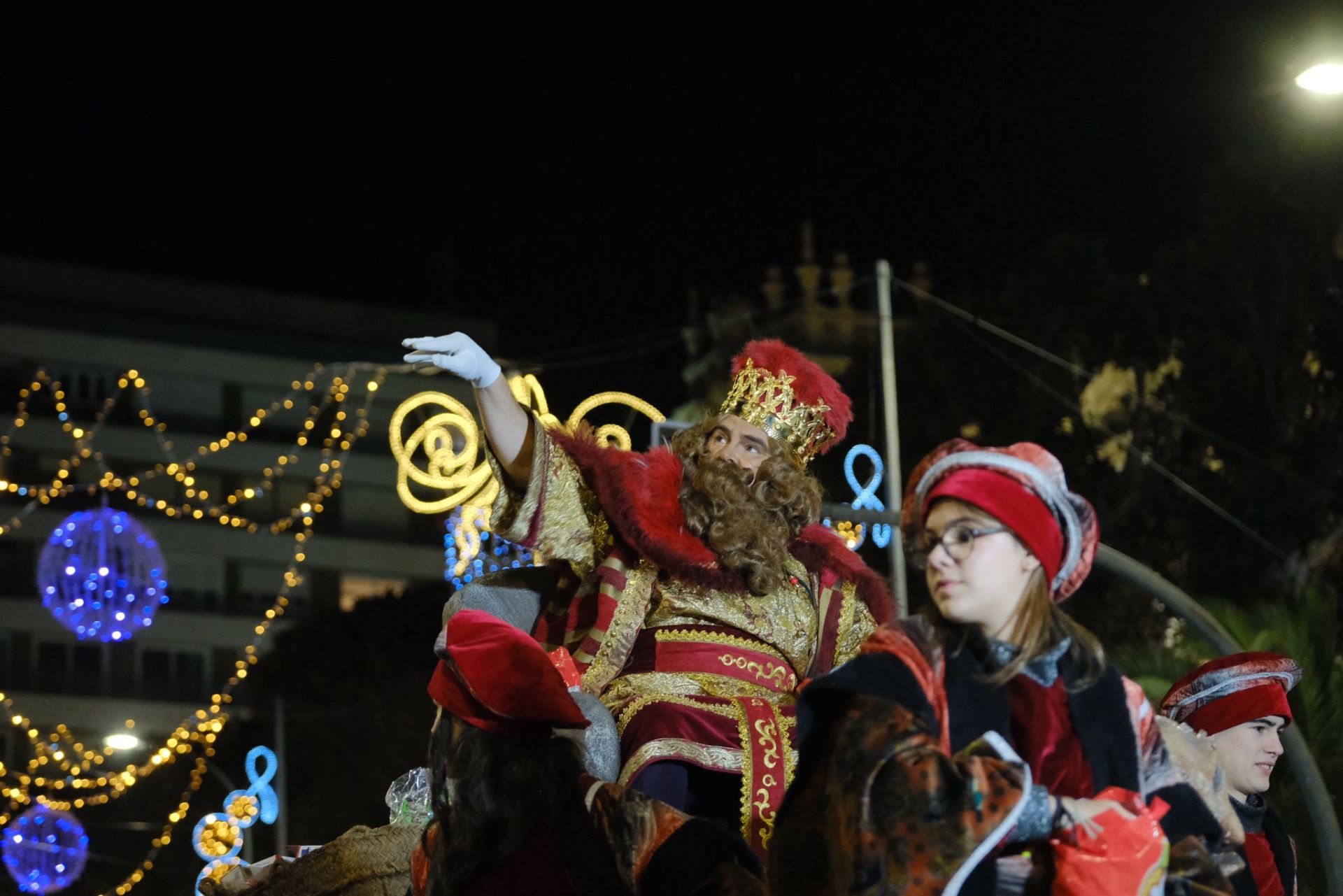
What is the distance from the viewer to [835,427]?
7.26 meters

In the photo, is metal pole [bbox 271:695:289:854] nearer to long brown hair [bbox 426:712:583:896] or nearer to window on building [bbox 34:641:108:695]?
window on building [bbox 34:641:108:695]

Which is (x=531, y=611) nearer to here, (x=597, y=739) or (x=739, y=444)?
(x=739, y=444)

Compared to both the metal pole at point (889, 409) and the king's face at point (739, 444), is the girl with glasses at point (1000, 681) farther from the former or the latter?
the metal pole at point (889, 409)

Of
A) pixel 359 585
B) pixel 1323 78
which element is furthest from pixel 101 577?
pixel 359 585

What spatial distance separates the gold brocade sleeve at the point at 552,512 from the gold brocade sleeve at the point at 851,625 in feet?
2.78

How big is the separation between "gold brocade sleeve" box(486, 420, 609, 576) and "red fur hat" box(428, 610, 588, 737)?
4.68 ft

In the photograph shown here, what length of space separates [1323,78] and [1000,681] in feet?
31.0

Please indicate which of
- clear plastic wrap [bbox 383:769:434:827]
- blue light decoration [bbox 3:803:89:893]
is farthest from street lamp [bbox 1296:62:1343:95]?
blue light decoration [bbox 3:803:89:893]

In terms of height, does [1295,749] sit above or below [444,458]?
below

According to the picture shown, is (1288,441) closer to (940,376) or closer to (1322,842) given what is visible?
(940,376)

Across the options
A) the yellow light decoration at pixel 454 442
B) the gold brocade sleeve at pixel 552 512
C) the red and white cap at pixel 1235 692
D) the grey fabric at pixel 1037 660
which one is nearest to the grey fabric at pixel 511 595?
the gold brocade sleeve at pixel 552 512

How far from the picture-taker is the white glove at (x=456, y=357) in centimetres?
634

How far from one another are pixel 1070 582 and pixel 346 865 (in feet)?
8.91

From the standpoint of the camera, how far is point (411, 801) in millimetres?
6793
